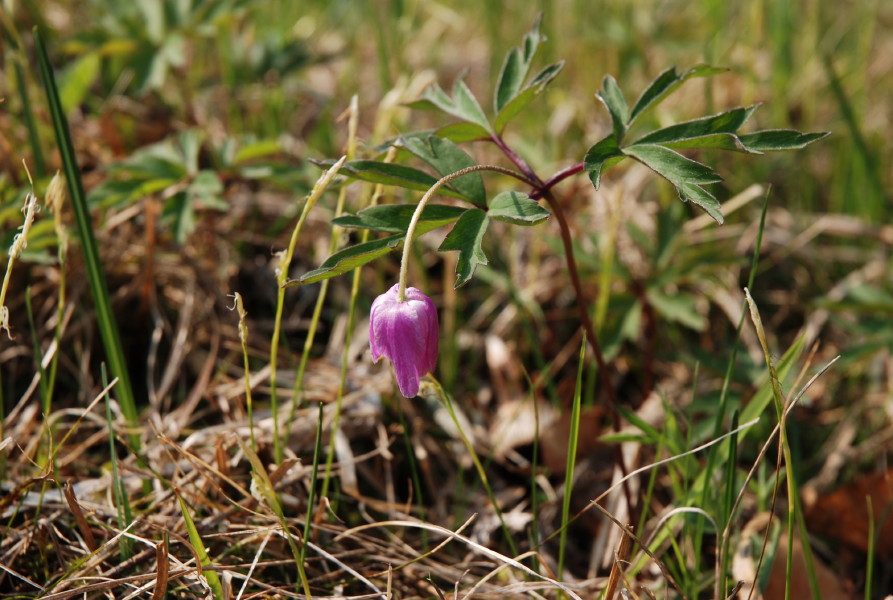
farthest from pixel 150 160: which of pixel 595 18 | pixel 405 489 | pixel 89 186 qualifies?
pixel 595 18

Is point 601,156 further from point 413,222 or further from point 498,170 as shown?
point 413,222

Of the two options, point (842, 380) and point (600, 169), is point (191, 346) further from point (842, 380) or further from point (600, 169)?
point (842, 380)

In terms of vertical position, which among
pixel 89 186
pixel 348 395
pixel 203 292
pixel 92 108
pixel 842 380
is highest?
pixel 92 108

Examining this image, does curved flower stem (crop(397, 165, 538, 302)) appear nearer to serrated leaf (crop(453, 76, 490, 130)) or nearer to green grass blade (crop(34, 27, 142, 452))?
serrated leaf (crop(453, 76, 490, 130))

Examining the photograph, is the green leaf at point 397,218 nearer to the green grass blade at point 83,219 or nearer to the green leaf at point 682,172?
the green leaf at point 682,172

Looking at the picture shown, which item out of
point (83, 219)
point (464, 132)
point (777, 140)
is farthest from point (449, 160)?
point (83, 219)

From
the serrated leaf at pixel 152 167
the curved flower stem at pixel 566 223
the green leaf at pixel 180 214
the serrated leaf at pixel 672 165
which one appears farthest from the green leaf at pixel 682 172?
the serrated leaf at pixel 152 167
